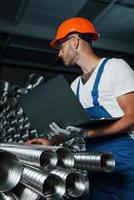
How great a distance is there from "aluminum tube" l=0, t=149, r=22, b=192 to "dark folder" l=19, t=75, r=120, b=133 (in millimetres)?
552

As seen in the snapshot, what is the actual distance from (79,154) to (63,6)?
2.95 m

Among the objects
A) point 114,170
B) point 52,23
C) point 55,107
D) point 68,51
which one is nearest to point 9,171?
point 55,107

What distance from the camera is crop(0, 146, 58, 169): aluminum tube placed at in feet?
2.99

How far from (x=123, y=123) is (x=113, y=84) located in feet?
0.75

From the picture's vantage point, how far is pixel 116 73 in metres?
1.68

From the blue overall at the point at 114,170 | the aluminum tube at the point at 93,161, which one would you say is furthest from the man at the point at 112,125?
A: the aluminum tube at the point at 93,161

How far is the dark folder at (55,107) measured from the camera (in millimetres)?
1337

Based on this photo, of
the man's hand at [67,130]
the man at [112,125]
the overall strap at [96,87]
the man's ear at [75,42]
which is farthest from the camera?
the man's ear at [75,42]

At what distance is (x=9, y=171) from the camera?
797 millimetres

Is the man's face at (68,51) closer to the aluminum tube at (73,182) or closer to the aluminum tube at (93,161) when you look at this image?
the aluminum tube at (93,161)

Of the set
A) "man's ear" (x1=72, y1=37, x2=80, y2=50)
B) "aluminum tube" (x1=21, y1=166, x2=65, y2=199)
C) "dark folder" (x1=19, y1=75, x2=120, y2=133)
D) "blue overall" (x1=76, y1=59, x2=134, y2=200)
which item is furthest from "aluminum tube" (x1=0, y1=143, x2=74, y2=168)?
"man's ear" (x1=72, y1=37, x2=80, y2=50)

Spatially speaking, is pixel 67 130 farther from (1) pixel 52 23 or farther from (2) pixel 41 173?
(1) pixel 52 23

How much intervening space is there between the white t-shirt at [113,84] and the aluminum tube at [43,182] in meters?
0.88

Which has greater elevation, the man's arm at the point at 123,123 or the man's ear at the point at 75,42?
the man's ear at the point at 75,42
